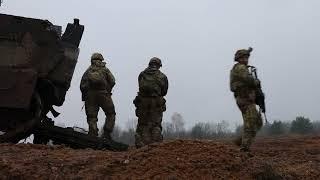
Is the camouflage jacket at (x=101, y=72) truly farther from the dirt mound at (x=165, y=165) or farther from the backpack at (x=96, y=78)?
the dirt mound at (x=165, y=165)

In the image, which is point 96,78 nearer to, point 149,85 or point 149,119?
point 149,85

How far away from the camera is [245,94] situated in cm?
977

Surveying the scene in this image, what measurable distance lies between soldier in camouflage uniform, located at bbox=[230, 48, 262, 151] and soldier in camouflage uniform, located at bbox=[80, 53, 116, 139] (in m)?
3.01

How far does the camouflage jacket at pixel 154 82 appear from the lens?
38.3ft

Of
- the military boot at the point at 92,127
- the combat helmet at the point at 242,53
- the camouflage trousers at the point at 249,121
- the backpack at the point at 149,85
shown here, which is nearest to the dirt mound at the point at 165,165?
the camouflage trousers at the point at 249,121

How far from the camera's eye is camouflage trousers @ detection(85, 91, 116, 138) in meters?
12.1

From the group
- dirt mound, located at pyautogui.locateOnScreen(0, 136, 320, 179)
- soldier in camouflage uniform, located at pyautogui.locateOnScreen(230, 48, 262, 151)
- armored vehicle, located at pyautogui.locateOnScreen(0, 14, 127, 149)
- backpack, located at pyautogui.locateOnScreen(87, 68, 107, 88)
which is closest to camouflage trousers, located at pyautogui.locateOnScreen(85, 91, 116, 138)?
backpack, located at pyautogui.locateOnScreen(87, 68, 107, 88)

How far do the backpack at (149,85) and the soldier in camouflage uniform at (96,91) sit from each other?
760 millimetres

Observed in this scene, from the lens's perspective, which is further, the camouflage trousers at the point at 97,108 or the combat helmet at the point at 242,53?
the camouflage trousers at the point at 97,108

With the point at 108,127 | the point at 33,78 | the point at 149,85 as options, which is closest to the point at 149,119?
the point at 149,85

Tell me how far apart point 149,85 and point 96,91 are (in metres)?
1.09

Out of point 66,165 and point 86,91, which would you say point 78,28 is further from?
point 66,165

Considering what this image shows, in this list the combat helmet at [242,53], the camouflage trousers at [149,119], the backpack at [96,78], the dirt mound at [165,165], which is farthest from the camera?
the backpack at [96,78]

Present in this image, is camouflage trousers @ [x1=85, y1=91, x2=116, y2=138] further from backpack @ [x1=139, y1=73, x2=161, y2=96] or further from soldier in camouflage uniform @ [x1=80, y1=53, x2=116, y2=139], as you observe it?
backpack @ [x1=139, y1=73, x2=161, y2=96]
